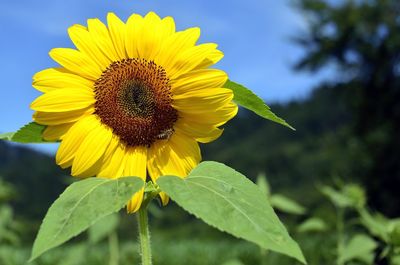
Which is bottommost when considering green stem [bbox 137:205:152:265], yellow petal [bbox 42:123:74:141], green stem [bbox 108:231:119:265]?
green stem [bbox 108:231:119:265]

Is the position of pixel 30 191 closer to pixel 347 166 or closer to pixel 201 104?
pixel 347 166

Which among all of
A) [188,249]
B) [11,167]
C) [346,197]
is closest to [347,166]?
[188,249]

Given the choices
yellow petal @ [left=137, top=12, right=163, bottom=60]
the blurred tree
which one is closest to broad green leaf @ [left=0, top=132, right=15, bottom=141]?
yellow petal @ [left=137, top=12, right=163, bottom=60]

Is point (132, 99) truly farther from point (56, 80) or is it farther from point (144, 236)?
point (144, 236)

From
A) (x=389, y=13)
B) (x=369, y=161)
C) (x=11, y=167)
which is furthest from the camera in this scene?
(x=11, y=167)

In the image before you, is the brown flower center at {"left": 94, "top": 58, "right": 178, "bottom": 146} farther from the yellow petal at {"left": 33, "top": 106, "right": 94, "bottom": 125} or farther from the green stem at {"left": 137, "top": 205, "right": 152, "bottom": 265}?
the green stem at {"left": 137, "top": 205, "right": 152, "bottom": 265}

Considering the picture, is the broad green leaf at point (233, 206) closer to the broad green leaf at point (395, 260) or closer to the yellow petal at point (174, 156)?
the yellow petal at point (174, 156)
